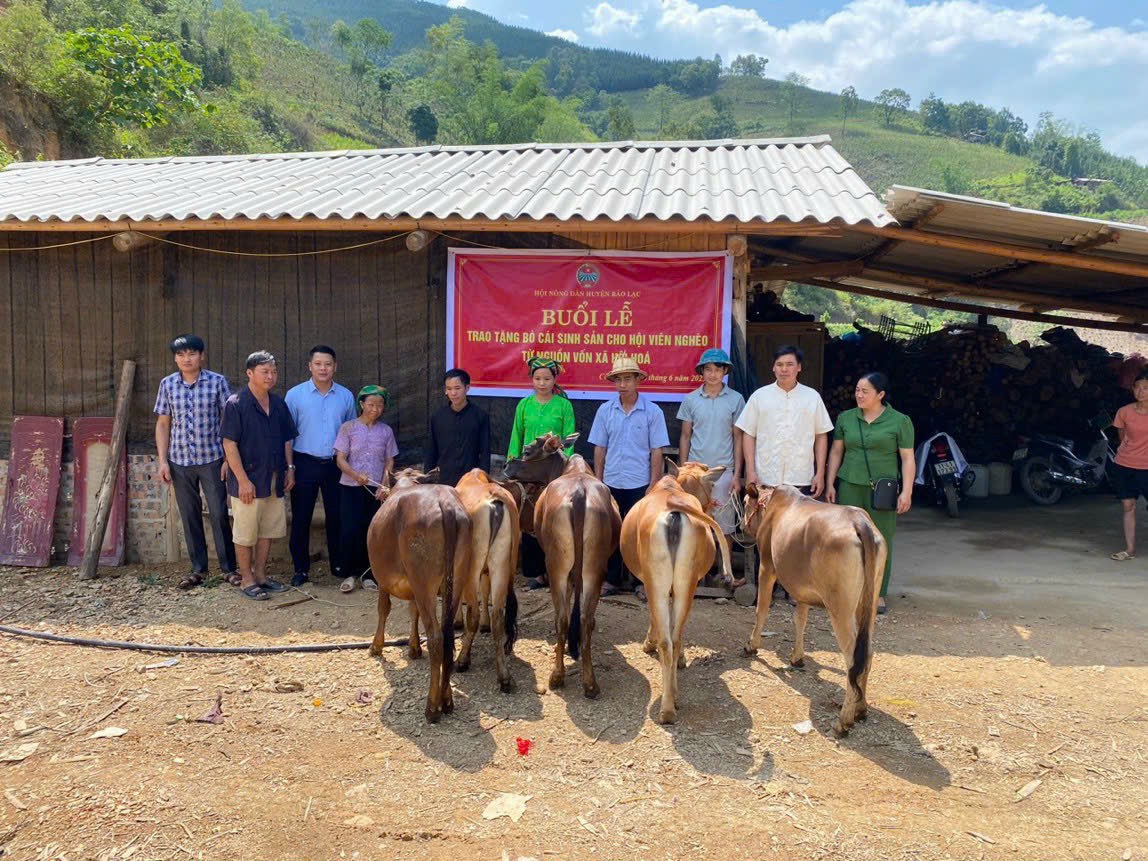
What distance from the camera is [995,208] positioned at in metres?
5.23

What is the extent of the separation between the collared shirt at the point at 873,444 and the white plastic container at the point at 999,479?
6.07m

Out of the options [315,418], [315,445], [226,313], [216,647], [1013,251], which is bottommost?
[216,647]

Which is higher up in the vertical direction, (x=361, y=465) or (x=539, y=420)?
(x=539, y=420)

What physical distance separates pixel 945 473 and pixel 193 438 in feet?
27.4

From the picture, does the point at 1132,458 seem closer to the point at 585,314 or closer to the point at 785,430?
the point at 785,430

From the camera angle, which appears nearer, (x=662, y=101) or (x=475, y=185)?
(x=475, y=185)

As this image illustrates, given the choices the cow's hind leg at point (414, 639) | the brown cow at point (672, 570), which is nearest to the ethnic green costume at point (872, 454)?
the brown cow at point (672, 570)

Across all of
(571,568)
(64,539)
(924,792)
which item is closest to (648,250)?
(571,568)

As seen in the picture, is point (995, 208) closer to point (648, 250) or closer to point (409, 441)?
point (648, 250)

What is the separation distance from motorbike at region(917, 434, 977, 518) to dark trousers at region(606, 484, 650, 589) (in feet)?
17.3

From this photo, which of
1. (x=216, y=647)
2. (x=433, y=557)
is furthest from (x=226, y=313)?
(x=433, y=557)

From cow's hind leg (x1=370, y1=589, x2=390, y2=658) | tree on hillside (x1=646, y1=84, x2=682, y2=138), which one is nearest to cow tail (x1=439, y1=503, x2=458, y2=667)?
cow's hind leg (x1=370, y1=589, x2=390, y2=658)

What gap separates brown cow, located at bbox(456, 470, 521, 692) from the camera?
14.5 ft

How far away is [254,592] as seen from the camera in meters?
6.05
